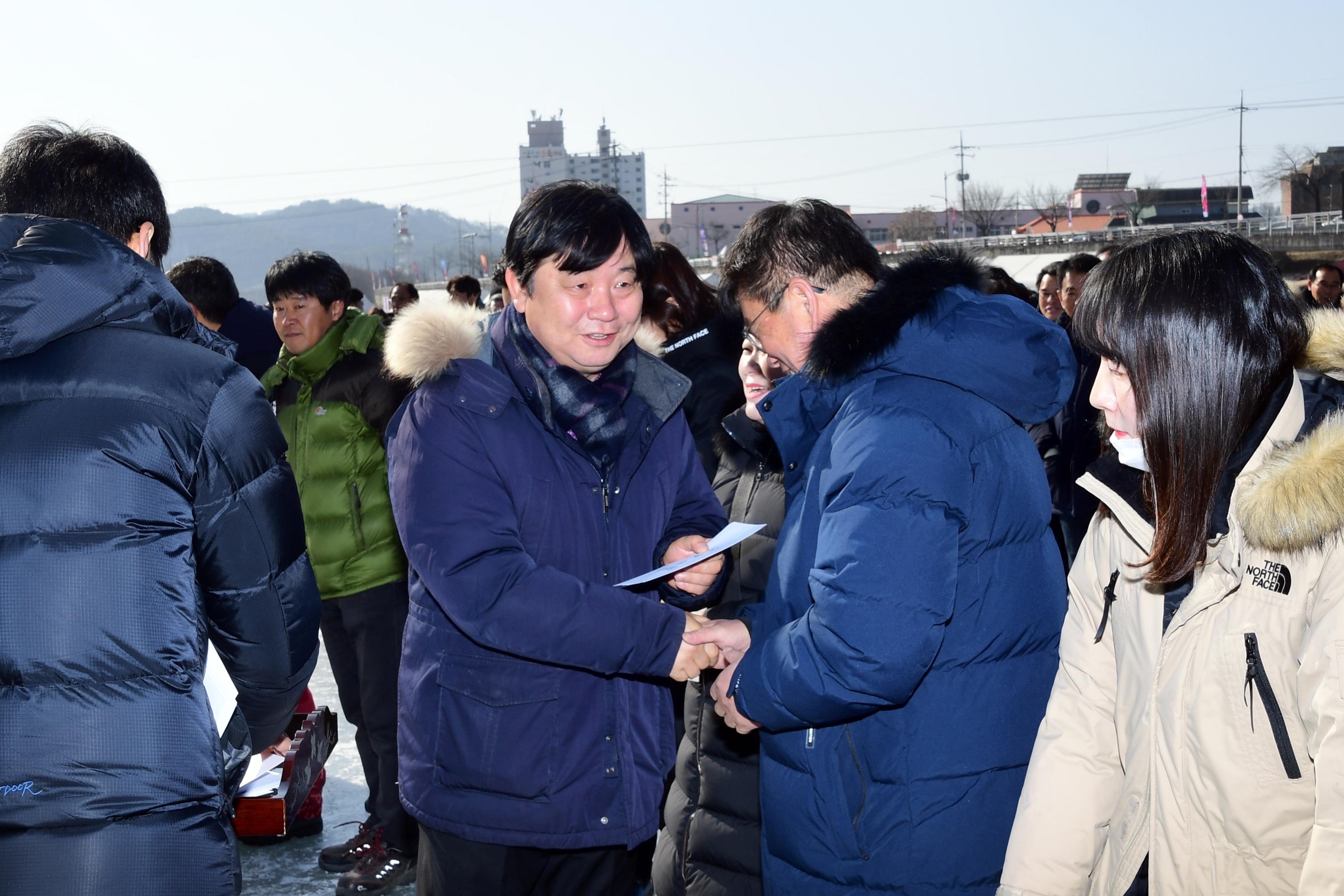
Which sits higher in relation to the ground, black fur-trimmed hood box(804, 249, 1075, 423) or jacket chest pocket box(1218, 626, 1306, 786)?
black fur-trimmed hood box(804, 249, 1075, 423)

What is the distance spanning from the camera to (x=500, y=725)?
2.14 meters

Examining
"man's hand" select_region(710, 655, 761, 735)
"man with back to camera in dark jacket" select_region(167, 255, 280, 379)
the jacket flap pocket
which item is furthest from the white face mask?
"man with back to camera in dark jacket" select_region(167, 255, 280, 379)

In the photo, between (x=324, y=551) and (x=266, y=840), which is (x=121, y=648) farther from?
(x=266, y=840)

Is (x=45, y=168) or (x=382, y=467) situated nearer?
(x=45, y=168)

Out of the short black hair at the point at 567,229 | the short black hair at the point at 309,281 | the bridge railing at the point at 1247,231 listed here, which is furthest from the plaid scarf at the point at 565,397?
the bridge railing at the point at 1247,231

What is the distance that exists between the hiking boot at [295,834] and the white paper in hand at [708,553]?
272cm

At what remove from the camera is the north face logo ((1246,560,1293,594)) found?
151 cm

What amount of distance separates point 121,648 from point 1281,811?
181 cm

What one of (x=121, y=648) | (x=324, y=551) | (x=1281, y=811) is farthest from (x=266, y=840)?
(x=1281, y=811)

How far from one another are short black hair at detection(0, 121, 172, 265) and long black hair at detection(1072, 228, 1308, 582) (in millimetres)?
1776

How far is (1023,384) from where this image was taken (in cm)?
188

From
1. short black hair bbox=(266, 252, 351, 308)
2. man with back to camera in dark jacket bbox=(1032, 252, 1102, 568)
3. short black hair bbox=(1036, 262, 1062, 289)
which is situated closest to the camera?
short black hair bbox=(266, 252, 351, 308)

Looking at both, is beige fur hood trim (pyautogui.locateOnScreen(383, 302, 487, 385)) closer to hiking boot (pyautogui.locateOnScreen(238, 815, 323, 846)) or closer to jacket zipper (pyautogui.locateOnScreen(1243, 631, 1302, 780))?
jacket zipper (pyautogui.locateOnScreen(1243, 631, 1302, 780))

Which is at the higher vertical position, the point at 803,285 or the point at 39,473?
the point at 803,285
